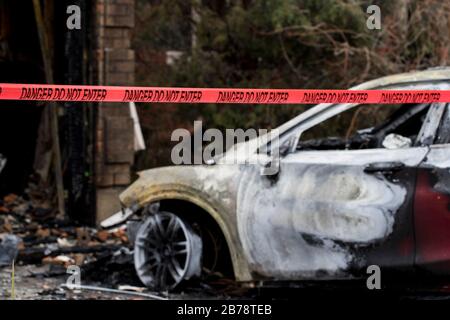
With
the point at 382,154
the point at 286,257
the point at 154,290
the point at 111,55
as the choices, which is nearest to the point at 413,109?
the point at 382,154

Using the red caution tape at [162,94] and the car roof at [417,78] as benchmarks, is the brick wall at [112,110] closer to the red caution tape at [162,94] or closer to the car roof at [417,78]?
the car roof at [417,78]

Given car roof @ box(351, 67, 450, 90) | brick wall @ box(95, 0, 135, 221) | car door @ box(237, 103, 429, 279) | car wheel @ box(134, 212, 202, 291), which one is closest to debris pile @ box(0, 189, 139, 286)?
car wheel @ box(134, 212, 202, 291)

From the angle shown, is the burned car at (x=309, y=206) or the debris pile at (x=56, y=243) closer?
the burned car at (x=309, y=206)

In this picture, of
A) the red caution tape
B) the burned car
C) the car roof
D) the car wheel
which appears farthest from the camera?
the car wheel

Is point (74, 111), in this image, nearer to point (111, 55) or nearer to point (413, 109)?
point (111, 55)

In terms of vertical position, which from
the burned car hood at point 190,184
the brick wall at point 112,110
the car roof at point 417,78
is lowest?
the burned car hood at point 190,184

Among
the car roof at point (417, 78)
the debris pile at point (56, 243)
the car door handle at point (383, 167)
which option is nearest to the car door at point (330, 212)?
the car door handle at point (383, 167)

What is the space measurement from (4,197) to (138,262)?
5.16 meters

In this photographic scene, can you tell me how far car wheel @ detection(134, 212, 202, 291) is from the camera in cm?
729

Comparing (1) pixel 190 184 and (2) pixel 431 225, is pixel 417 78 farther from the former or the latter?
(1) pixel 190 184

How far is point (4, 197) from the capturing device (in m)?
12.2

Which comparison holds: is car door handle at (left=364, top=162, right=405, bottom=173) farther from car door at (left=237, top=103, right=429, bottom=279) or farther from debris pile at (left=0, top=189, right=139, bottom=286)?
debris pile at (left=0, top=189, right=139, bottom=286)

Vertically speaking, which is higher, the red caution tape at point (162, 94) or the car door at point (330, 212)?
the red caution tape at point (162, 94)

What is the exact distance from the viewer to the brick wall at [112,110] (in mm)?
10711
